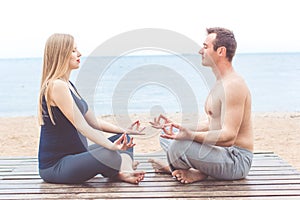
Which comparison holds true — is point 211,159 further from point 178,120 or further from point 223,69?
point 178,120

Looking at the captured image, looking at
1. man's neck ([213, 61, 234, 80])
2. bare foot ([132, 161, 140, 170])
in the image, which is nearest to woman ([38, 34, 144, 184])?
bare foot ([132, 161, 140, 170])

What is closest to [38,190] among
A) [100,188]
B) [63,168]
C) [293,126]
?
[63,168]

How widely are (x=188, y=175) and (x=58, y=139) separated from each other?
3.14ft

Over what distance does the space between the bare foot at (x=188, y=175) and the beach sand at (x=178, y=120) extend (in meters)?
2.76

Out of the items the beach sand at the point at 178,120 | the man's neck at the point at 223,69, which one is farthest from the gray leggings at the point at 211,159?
the beach sand at the point at 178,120

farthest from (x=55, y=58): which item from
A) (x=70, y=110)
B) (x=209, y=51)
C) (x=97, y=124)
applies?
(x=209, y=51)

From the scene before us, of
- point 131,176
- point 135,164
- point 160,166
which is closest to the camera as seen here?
point 131,176

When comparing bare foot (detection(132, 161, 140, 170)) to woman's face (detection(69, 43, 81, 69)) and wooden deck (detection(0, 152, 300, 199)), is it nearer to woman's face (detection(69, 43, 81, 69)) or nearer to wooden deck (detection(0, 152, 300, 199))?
wooden deck (detection(0, 152, 300, 199))

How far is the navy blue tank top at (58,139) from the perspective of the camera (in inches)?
123

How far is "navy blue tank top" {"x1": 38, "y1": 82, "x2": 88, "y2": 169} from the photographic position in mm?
3117

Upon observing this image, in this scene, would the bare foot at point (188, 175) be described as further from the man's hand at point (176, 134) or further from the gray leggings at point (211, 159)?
the man's hand at point (176, 134)

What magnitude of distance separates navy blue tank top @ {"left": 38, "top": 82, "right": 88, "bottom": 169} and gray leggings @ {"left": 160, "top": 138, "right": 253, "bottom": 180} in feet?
2.22

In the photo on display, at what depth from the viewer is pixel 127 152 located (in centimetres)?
342

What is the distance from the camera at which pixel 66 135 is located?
124 inches
